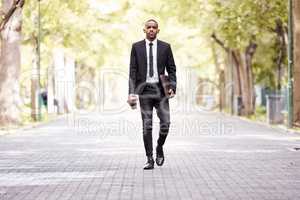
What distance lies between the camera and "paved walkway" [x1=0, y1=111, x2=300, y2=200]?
407 inches

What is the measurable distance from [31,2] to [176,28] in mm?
17585

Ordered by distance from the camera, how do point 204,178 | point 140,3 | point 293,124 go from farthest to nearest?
1. point 140,3
2. point 293,124
3. point 204,178

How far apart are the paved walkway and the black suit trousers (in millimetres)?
493

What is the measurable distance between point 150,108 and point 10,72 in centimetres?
1738

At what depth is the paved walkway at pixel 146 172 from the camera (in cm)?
1034

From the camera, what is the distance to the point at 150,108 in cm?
1338

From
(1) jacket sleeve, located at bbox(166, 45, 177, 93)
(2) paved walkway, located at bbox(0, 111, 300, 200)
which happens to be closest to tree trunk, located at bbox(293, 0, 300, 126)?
(2) paved walkway, located at bbox(0, 111, 300, 200)

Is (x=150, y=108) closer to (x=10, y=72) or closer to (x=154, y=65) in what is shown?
(x=154, y=65)

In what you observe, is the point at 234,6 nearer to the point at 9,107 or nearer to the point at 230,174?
the point at 9,107

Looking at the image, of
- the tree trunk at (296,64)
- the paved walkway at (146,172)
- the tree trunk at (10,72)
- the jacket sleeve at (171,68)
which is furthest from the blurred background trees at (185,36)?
the jacket sleeve at (171,68)

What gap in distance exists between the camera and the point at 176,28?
172ft

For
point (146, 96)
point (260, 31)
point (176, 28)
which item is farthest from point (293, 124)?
point (176, 28)

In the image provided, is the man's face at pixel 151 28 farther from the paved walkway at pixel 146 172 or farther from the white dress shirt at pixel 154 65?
the paved walkway at pixel 146 172

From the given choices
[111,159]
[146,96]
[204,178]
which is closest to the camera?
[204,178]
